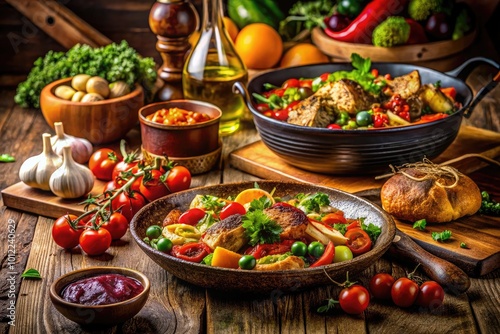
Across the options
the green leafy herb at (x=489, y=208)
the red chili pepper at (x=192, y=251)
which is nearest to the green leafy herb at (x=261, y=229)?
the red chili pepper at (x=192, y=251)

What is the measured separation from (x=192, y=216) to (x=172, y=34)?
6.63ft

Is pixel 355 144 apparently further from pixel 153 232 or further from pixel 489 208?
pixel 153 232

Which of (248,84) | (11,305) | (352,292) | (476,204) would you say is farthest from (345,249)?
(248,84)

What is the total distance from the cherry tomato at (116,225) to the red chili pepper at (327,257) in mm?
1006

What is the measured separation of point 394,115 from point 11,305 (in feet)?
7.10

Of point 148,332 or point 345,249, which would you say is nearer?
point 148,332

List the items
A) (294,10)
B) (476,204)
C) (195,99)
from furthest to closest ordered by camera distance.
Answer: (294,10), (195,99), (476,204)

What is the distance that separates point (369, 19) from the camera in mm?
5199

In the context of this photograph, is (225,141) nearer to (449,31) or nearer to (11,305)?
(449,31)

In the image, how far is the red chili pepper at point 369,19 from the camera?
17.1 ft

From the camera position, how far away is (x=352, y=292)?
283 cm

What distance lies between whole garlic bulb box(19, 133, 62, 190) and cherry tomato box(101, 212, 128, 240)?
22.3 inches

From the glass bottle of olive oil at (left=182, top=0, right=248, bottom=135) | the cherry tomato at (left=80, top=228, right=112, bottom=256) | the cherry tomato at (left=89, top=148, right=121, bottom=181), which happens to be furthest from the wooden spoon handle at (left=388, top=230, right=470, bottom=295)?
the glass bottle of olive oil at (left=182, top=0, right=248, bottom=135)

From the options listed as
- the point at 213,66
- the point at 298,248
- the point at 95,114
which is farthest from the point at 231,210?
the point at 213,66
